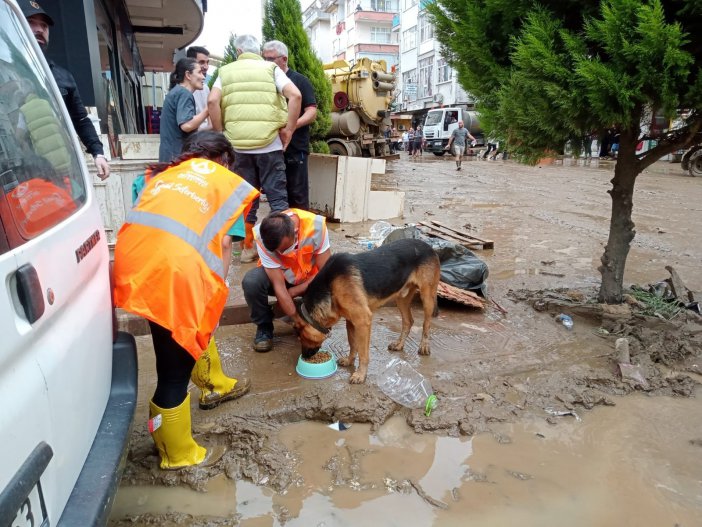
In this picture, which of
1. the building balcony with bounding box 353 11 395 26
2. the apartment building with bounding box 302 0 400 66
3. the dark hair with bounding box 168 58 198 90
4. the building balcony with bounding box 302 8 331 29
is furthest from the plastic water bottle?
the building balcony with bounding box 302 8 331 29

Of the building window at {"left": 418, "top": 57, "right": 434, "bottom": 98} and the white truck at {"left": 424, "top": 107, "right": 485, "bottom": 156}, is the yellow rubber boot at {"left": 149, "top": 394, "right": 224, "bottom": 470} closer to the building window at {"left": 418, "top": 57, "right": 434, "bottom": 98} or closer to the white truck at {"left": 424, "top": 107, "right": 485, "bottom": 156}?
the white truck at {"left": 424, "top": 107, "right": 485, "bottom": 156}

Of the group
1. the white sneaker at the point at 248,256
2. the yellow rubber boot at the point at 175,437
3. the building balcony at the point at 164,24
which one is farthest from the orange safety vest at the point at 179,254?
the building balcony at the point at 164,24

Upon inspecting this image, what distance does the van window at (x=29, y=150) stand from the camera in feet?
4.57

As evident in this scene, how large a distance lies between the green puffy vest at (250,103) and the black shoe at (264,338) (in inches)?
80.6

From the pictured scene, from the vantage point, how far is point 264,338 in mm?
3914

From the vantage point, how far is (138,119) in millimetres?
16359

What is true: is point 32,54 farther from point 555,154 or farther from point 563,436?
point 555,154

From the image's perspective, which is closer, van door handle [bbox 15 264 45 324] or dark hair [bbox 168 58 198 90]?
van door handle [bbox 15 264 45 324]

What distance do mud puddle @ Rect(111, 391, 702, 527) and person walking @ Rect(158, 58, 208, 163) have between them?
3.60 m

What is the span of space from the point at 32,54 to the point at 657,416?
3794 millimetres

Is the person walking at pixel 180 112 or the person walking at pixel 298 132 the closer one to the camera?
the person walking at pixel 180 112

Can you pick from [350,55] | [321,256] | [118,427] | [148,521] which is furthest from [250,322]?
[350,55]

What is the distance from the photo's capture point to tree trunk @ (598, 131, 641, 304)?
4.47 meters

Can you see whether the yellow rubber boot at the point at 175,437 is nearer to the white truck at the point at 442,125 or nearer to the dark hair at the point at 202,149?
the dark hair at the point at 202,149
